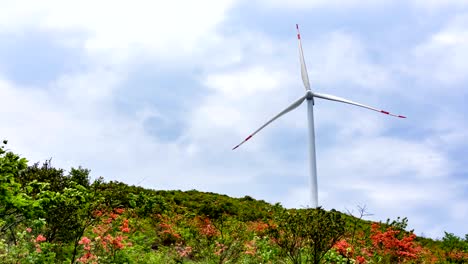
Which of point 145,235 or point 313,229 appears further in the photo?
point 145,235

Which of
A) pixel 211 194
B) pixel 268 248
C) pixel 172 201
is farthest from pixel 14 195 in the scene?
pixel 211 194

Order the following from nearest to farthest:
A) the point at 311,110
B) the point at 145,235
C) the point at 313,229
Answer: the point at 313,229 < the point at 145,235 < the point at 311,110

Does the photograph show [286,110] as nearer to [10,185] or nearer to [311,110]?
[311,110]

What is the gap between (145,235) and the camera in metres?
17.3

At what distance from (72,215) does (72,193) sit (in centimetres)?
68

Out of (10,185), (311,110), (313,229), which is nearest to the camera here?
(10,185)

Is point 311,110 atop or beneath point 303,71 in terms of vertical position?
beneath

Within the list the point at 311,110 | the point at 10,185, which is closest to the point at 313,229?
the point at 10,185

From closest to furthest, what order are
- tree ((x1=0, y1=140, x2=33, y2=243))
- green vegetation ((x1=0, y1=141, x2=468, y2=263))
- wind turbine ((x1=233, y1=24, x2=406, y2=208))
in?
tree ((x1=0, y1=140, x2=33, y2=243)) → green vegetation ((x1=0, y1=141, x2=468, y2=263)) → wind turbine ((x1=233, y1=24, x2=406, y2=208))

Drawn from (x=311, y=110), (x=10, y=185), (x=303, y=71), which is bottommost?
(x=10, y=185)

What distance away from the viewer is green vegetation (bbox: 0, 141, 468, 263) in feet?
38.0

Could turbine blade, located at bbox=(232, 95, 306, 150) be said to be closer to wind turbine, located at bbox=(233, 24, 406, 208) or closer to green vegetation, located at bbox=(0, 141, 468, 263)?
wind turbine, located at bbox=(233, 24, 406, 208)

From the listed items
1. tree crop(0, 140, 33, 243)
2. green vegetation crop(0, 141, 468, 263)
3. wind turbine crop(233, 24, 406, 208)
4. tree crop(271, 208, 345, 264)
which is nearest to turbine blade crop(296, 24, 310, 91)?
wind turbine crop(233, 24, 406, 208)

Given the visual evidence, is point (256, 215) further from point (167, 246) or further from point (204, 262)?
point (204, 262)
